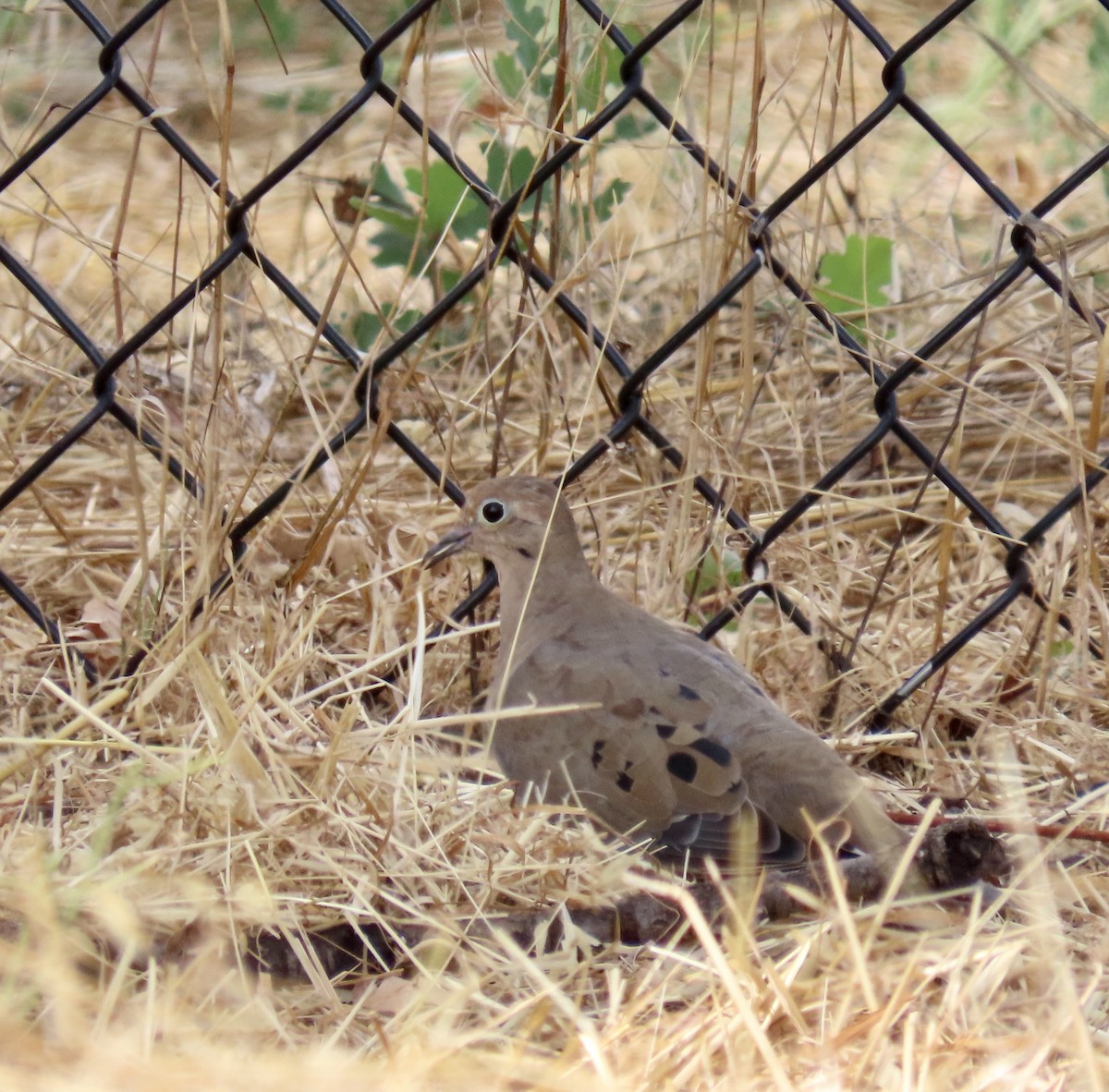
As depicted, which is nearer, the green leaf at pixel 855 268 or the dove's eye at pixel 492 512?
the dove's eye at pixel 492 512

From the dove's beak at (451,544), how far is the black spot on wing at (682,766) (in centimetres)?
58

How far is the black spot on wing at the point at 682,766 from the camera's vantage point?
7.92ft

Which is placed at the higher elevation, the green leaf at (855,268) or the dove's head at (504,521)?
the green leaf at (855,268)

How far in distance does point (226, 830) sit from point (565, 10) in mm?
1244

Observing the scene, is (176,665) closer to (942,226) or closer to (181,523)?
(181,523)

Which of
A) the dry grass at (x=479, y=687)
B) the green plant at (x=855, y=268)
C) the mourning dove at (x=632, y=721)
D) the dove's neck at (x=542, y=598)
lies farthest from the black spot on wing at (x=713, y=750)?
the green plant at (x=855, y=268)

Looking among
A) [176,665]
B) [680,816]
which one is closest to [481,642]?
[680,816]

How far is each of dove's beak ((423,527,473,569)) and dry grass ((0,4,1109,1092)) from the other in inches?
2.6

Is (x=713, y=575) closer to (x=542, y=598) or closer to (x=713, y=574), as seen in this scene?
(x=713, y=574)

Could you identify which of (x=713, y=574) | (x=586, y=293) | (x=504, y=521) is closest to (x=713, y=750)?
(x=713, y=574)

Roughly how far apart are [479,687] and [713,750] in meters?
0.56

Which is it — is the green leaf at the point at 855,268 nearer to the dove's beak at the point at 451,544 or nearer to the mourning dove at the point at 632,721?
the mourning dove at the point at 632,721

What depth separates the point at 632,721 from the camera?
2.53 meters

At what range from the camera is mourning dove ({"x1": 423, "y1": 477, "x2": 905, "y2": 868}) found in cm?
231
